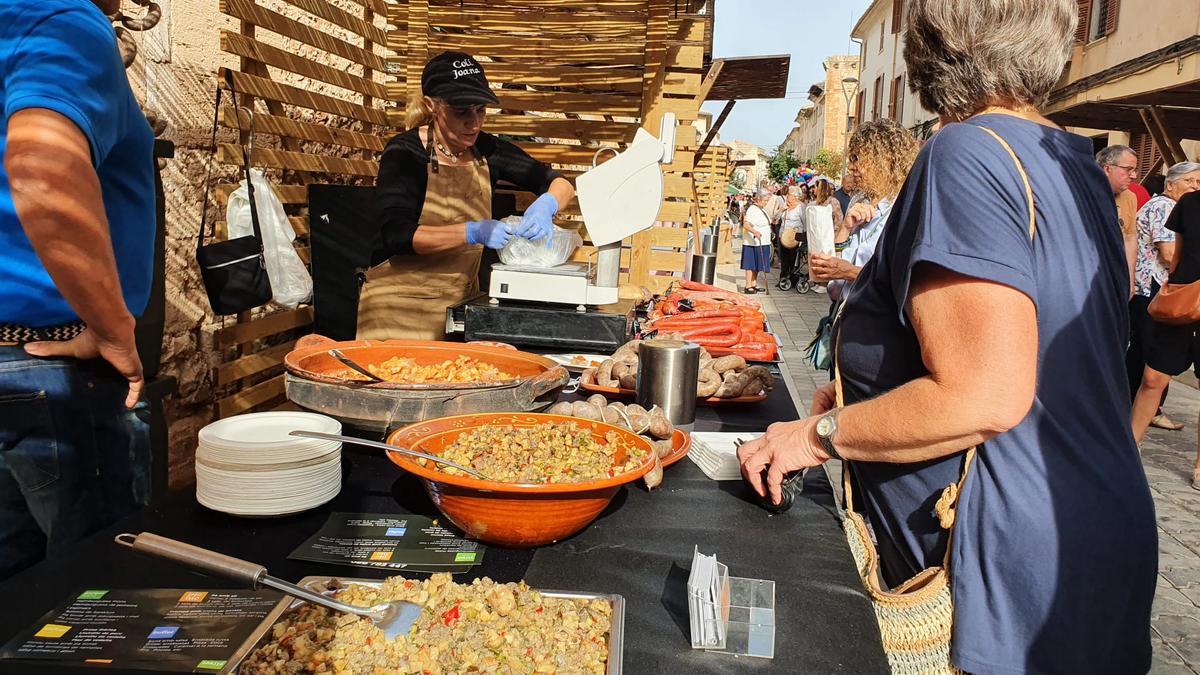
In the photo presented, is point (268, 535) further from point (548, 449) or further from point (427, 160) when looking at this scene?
point (427, 160)

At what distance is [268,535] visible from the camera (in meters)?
1.54

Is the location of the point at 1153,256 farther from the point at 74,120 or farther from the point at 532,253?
the point at 74,120

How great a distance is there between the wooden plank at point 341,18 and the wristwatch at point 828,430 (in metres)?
3.93

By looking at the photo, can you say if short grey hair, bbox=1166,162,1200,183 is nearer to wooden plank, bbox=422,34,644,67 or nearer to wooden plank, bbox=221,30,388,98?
wooden plank, bbox=422,34,644,67

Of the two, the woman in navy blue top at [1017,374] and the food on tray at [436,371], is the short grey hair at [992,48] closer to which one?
the woman in navy blue top at [1017,374]

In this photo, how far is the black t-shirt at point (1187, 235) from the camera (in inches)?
213

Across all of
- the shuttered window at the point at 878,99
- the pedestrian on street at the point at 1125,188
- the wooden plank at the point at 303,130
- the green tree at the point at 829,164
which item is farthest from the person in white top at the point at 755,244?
the green tree at the point at 829,164

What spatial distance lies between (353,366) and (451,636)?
1197mm

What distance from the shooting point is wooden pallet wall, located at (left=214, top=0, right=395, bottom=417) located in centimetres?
404

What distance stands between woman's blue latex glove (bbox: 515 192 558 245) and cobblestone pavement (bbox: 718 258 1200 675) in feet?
6.51

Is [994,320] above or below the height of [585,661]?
above

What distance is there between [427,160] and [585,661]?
300 cm

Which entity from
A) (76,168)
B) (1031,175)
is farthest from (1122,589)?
(76,168)

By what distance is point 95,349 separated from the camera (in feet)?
6.56
